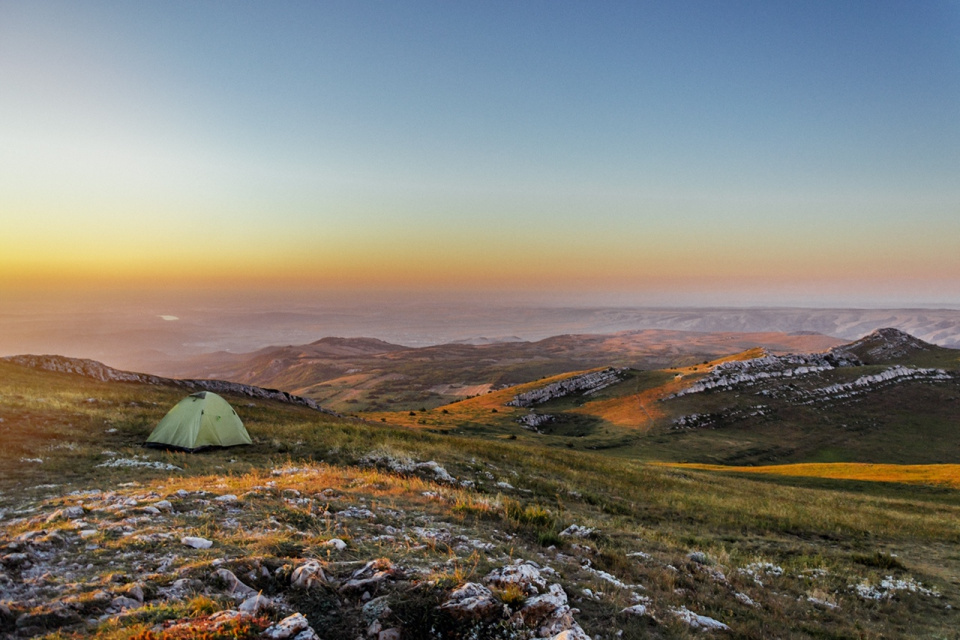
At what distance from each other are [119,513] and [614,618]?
10813 mm

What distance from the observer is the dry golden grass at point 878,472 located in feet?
131

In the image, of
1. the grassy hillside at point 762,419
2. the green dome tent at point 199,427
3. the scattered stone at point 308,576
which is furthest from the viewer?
the grassy hillside at point 762,419

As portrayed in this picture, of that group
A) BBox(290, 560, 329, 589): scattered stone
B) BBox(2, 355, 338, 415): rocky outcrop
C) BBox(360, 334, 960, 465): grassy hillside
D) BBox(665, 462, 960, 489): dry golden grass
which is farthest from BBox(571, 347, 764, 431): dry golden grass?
BBox(290, 560, 329, 589): scattered stone

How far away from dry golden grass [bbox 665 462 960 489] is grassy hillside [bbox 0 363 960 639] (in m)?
21.3

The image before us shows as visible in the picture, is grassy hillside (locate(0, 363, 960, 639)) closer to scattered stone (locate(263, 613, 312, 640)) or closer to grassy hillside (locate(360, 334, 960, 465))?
scattered stone (locate(263, 613, 312, 640))

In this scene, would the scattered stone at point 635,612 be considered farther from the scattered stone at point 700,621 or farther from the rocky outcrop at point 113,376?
the rocky outcrop at point 113,376

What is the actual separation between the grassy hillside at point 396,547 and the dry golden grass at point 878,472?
21.3m

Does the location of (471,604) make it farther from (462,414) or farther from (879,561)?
(462,414)

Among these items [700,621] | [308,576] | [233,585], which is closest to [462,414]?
[700,621]

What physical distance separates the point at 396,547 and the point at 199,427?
17.8 m

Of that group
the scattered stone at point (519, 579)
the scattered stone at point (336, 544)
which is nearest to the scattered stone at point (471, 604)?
the scattered stone at point (519, 579)

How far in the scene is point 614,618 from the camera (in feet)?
22.4

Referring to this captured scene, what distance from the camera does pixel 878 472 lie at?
1754 inches

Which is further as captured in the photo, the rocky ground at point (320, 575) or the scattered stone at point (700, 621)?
the scattered stone at point (700, 621)
